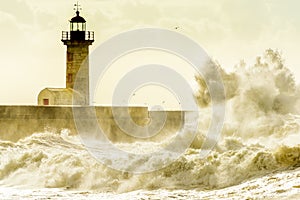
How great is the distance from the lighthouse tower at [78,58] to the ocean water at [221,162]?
16.5 ft

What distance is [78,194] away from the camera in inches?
432

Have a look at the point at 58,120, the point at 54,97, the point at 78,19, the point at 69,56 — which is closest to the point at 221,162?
the point at 58,120

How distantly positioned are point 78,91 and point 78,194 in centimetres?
1055

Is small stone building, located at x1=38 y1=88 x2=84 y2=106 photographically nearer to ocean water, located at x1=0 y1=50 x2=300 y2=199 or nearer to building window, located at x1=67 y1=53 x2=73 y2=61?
building window, located at x1=67 y1=53 x2=73 y2=61

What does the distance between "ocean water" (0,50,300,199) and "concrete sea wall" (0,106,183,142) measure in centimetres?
53

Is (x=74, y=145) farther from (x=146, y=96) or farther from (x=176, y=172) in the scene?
(x=176, y=172)

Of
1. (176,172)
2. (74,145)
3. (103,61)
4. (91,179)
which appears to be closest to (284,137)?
(176,172)

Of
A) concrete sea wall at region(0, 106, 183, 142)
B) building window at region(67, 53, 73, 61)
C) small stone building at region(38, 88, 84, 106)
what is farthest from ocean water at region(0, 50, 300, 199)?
building window at region(67, 53, 73, 61)

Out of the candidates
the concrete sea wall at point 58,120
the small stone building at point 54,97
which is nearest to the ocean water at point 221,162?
the concrete sea wall at point 58,120

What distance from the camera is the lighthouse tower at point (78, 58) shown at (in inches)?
846

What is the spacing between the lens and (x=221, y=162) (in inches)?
439

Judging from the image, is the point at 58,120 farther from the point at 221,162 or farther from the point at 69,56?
the point at 221,162

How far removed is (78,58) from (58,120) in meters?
4.68

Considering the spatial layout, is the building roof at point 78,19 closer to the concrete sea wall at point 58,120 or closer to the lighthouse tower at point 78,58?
the lighthouse tower at point 78,58
